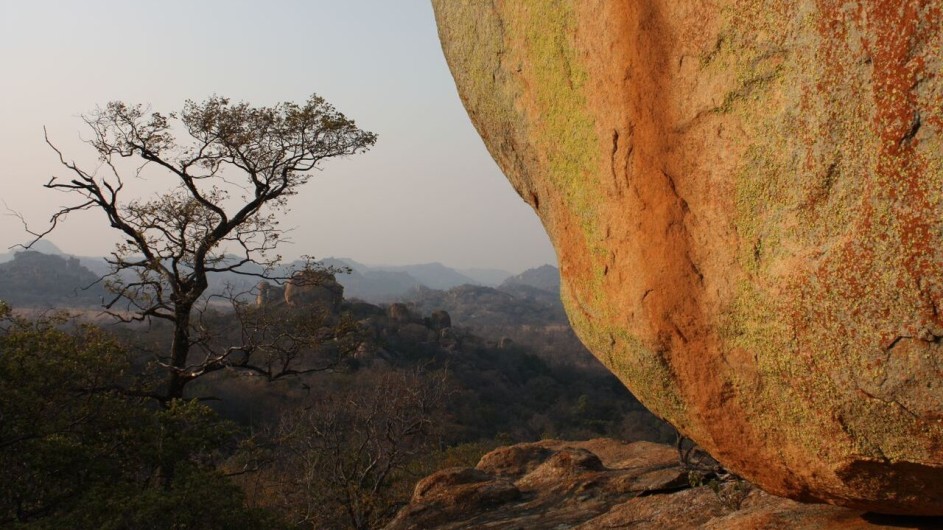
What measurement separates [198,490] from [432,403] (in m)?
8.88

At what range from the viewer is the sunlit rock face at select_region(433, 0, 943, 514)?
291cm

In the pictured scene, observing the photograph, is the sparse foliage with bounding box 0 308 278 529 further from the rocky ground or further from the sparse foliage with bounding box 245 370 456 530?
the sparse foliage with bounding box 245 370 456 530

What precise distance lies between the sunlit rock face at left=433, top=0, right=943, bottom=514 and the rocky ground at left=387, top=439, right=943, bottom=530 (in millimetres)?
1023

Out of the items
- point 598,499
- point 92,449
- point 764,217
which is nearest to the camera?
point 764,217

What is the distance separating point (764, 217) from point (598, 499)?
23.9ft

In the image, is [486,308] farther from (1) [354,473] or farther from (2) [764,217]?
(2) [764,217]

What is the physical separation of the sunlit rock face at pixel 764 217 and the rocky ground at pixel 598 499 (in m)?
1.02

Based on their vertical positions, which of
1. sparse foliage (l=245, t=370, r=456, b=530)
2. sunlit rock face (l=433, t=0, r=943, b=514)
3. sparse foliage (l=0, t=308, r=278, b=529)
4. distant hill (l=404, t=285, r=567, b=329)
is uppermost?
distant hill (l=404, t=285, r=567, b=329)

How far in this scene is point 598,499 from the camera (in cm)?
978

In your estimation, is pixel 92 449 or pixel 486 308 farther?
pixel 486 308

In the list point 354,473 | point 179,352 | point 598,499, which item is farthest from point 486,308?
point 598,499

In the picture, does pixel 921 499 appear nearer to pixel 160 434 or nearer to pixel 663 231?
A: pixel 663 231

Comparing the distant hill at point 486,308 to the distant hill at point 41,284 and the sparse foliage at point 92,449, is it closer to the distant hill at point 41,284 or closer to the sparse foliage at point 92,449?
the distant hill at point 41,284

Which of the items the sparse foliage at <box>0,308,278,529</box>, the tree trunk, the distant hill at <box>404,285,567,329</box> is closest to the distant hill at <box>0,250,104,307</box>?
the distant hill at <box>404,285,567,329</box>
